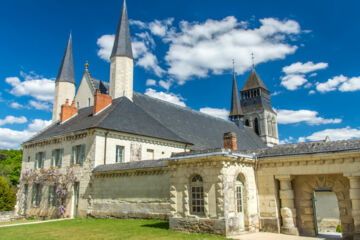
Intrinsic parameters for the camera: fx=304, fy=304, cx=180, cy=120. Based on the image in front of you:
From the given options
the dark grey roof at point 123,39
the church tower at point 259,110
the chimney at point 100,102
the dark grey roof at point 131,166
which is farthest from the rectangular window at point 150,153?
the church tower at point 259,110

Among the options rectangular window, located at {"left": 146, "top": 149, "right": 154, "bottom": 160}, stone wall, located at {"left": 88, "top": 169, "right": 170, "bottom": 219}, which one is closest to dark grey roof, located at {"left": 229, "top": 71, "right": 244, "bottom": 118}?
rectangular window, located at {"left": 146, "top": 149, "right": 154, "bottom": 160}

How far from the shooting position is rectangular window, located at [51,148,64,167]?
2098cm

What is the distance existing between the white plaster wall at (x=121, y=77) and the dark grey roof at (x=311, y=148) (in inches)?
618

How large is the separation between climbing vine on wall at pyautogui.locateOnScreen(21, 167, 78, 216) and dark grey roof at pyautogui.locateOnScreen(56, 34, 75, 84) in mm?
11009

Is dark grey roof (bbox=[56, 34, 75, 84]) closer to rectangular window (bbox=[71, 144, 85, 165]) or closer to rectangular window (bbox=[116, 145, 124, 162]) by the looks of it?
rectangular window (bbox=[71, 144, 85, 165])

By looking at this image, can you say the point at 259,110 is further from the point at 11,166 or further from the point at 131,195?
the point at 11,166

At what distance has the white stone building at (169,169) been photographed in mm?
11484

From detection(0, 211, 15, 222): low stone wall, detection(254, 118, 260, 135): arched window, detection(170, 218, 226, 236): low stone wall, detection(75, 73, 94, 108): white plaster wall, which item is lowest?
detection(0, 211, 15, 222): low stone wall

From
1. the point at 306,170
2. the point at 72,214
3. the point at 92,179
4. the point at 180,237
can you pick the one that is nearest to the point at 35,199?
the point at 72,214

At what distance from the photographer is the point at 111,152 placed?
62.6 ft

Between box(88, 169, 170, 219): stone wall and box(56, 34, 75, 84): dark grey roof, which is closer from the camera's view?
box(88, 169, 170, 219): stone wall

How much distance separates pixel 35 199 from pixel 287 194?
1781cm

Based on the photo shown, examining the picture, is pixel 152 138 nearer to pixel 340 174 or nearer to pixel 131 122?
pixel 131 122

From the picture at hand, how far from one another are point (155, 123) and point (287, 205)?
13076 mm
